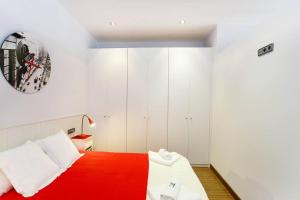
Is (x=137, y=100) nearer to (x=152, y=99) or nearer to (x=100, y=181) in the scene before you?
(x=152, y=99)

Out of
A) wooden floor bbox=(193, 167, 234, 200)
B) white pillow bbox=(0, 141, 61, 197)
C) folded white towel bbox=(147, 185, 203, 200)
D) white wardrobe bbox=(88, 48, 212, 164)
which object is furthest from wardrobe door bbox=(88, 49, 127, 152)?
folded white towel bbox=(147, 185, 203, 200)

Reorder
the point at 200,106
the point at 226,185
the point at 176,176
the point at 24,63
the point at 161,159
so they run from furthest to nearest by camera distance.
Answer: the point at 200,106, the point at 226,185, the point at 161,159, the point at 24,63, the point at 176,176

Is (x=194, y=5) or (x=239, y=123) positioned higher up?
(x=194, y=5)

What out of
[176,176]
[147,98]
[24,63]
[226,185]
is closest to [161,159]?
[176,176]

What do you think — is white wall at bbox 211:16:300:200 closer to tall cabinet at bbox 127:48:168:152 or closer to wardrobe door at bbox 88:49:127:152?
tall cabinet at bbox 127:48:168:152

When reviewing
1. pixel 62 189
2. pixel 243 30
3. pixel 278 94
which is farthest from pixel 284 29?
pixel 62 189

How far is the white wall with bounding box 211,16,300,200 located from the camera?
1.45 metres

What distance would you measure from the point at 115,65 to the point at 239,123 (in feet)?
8.05

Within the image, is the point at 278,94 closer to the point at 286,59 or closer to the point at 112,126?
the point at 286,59

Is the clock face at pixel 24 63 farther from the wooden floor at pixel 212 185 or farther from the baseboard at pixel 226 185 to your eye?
the baseboard at pixel 226 185

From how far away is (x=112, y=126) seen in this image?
356 centimetres

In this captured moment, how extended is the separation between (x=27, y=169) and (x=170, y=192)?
1.19m

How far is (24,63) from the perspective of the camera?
73.5 inches

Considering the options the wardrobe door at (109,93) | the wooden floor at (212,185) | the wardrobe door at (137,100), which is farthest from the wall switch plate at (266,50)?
the wardrobe door at (109,93)
